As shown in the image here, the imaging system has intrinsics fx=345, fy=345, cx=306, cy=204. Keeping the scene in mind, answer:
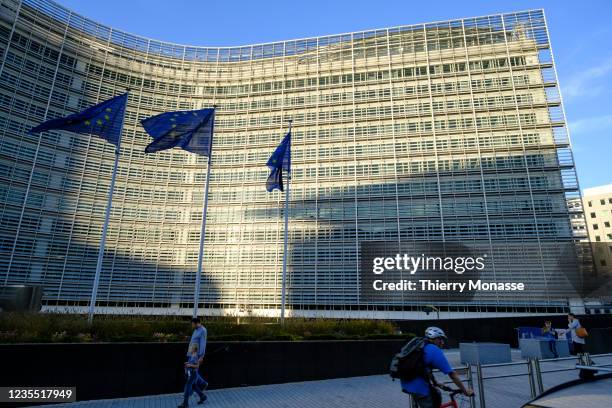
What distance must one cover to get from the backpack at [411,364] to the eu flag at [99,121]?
48.2 feet

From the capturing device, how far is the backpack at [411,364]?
4215mm

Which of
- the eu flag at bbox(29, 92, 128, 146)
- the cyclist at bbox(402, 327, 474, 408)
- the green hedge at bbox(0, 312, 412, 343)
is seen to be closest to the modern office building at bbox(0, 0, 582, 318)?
the green hedge at bbox(0, 312, 412, 343)

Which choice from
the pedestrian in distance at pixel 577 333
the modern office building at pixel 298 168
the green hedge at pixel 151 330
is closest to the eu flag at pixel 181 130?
the green hedge at pixel 151 330

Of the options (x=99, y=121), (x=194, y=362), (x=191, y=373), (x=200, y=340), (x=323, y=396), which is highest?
(x=99, y=121)

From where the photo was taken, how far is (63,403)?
7.52 metres

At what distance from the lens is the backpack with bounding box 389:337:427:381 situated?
4.21 meters

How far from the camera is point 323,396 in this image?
852 centimetres

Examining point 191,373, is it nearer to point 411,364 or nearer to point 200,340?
point 200,340

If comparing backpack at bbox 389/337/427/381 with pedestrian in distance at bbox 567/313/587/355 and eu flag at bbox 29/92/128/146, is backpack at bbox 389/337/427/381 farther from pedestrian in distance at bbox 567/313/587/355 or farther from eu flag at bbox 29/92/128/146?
eu flag at bbox 29/92/128/146

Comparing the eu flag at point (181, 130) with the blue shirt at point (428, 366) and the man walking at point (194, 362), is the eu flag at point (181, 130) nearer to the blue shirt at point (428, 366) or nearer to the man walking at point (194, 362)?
the man walking at point (194, 362)

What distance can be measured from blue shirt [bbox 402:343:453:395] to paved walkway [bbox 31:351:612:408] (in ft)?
12.8

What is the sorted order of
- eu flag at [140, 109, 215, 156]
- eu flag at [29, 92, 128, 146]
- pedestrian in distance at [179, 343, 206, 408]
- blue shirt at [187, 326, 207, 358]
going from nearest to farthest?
pedestrian in distance at [179, 343, 206, 408]
blue shirt at [187, 326, 207, 358]
eu flag at [29, 92, 128, 146]
eu flag at [140, 109, 215, 156]

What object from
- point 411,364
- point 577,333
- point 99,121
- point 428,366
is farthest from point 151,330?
point 577,333

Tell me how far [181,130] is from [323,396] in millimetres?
12140
